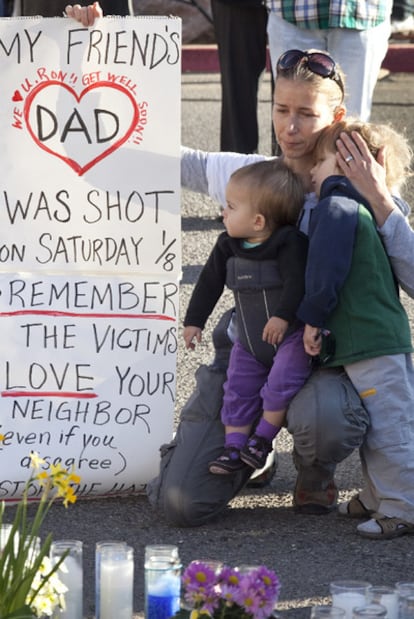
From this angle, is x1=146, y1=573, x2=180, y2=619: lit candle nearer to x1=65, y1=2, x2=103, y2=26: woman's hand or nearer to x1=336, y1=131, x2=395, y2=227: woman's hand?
x1=336, y1=131, x2=395, y2=227: woman's hand

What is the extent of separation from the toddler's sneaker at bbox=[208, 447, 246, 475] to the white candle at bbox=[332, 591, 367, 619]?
1.06 metres

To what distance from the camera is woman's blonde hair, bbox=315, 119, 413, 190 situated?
422 centimetres

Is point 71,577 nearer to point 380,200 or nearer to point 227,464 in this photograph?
point 227,464

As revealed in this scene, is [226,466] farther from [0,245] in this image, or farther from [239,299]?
[0,245]

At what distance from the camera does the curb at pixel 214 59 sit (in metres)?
14.6

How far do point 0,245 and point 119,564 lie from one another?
1466 mm

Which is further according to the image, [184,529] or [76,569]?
[184,529]

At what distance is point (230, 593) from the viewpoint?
2910mm

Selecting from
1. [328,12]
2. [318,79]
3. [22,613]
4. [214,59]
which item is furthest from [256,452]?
[214,59]

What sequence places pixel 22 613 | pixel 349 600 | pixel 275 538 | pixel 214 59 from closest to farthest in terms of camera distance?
pixel 22 613
pixel 349 600
pixel 275 538
pixel 214 59

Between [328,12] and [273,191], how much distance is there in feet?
8.43

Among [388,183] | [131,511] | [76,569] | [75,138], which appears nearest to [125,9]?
[75,138]

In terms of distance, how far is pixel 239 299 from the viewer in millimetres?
4281

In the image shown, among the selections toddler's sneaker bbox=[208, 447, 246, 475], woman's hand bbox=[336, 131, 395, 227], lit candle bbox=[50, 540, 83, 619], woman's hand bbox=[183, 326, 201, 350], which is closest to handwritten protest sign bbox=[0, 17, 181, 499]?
woman's hand bbox=[183, 326, 201, 350]
